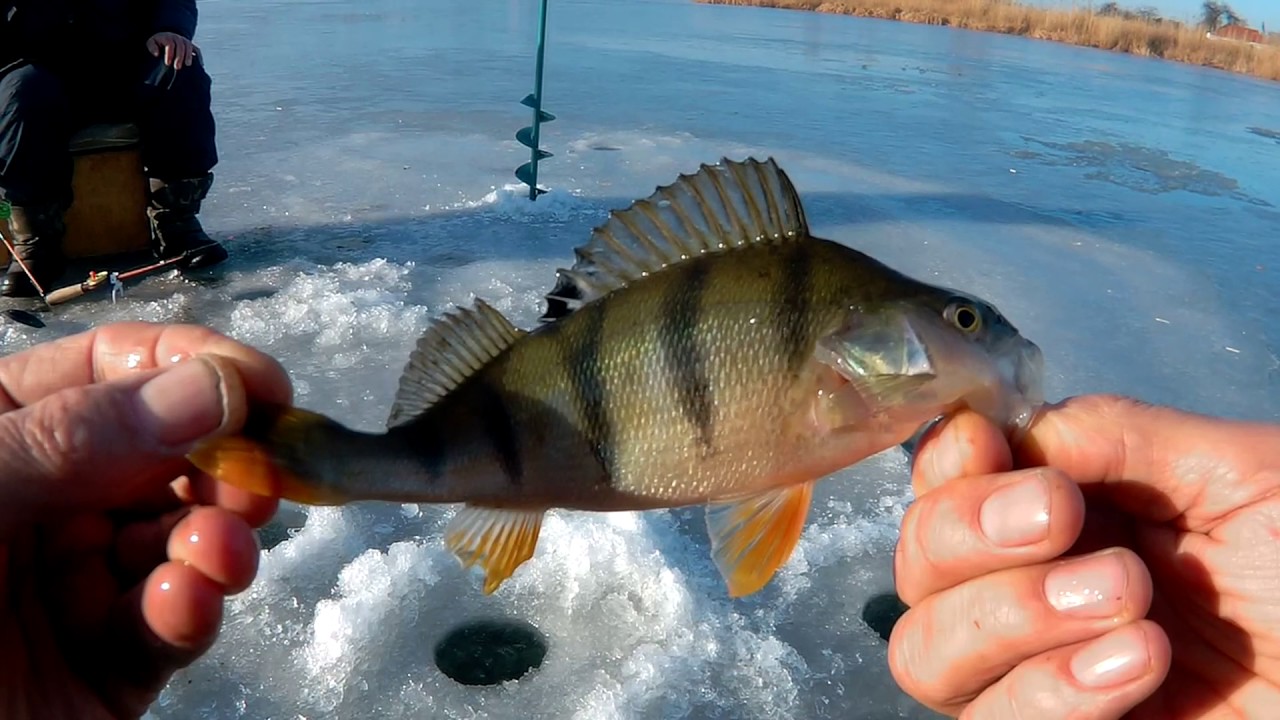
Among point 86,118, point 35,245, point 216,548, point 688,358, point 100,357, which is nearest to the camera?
point 688,358

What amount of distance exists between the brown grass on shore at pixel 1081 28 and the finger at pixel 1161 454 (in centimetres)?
1326

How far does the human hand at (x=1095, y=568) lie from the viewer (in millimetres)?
1159

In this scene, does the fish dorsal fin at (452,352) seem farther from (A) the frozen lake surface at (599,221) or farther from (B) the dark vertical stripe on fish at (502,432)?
(A) the frozen lake surface at (599,221)

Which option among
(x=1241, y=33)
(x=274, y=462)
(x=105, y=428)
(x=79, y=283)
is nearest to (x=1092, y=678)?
(x=274, y=462)

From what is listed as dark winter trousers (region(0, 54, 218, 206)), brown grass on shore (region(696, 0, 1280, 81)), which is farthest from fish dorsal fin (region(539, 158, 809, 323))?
brown grass on shore (region(696, 0, 1280, 81))

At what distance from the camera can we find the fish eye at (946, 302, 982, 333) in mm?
1233

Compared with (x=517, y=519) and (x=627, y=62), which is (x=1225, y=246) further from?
(x=627, y=62)

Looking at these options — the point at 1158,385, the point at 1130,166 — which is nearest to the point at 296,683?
the point at 1158,385

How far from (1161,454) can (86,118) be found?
396 centimetres

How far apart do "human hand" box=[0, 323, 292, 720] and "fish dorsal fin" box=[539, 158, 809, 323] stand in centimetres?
50

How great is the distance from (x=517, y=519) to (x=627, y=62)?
7.46 meters

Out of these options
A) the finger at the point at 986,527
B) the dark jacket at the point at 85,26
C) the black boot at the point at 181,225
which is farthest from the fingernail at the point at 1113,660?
the dark jacket at the point at 85,26

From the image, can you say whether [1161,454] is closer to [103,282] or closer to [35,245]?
[103,282]

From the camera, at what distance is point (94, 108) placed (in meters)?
3.66
